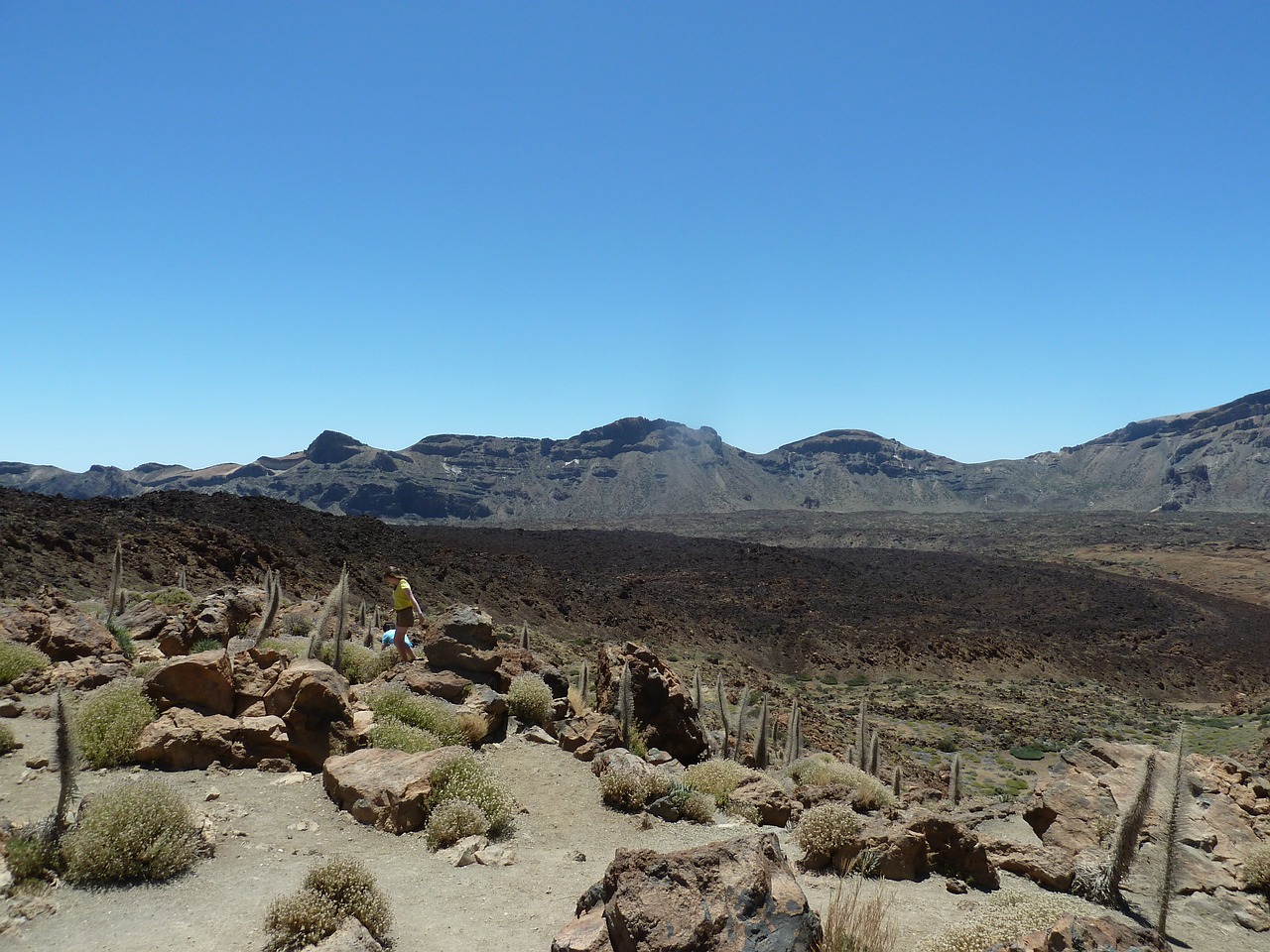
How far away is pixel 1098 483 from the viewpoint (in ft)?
611

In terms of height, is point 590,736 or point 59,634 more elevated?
point 59,634

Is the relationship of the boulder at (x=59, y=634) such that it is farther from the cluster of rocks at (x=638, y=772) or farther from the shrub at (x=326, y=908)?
the shrub at (x=326, y=908)

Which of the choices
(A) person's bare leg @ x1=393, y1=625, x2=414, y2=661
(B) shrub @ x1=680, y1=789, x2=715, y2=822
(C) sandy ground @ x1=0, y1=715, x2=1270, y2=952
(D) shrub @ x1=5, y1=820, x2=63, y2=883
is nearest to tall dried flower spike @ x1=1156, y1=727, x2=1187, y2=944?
(C) sandy ground @ x1=0, y1=715, x2=1270, y2=952

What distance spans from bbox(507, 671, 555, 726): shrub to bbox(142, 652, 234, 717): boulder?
3999mm

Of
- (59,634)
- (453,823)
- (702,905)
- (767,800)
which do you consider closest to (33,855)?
(453,823)

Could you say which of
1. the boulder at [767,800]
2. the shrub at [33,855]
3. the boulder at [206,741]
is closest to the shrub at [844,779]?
the boulder at [767,800]

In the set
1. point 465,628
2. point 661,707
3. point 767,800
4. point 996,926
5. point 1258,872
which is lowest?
point 1258,872

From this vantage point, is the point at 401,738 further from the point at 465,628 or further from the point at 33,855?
the point at 33,855

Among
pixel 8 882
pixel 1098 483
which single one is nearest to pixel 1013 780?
pixel 8 882

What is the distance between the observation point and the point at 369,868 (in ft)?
22.3

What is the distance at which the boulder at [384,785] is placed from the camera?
24.9 ft

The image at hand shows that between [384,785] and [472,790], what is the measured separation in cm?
88

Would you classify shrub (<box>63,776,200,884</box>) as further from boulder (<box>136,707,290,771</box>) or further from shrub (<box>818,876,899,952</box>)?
shrub (<box>818,876,899,952</box>)

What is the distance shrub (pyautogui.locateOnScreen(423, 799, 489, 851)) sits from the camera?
24.0 ft
